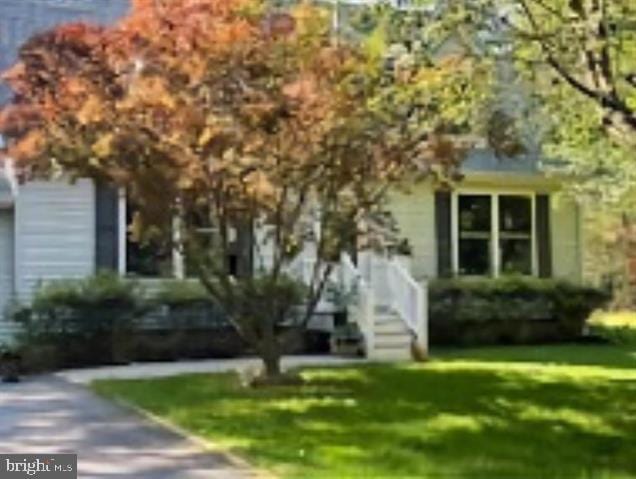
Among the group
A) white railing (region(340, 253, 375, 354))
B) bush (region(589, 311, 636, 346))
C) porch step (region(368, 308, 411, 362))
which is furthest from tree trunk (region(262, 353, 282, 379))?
bush (region(589, 311, 636, 346))

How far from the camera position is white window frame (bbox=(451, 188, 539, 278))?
73.2 ft

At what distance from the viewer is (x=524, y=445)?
32.3 ft

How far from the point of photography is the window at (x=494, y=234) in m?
22.6

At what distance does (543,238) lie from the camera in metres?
23.3

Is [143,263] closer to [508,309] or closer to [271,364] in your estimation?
[271,364]

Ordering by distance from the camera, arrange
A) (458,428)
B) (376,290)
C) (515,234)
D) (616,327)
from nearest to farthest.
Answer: (458,428) < (376,290) < (515,234) < (616,327)

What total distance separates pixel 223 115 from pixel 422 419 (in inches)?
168

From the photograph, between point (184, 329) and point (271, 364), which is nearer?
point (271, 364)

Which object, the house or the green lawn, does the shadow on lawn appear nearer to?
the green lawn

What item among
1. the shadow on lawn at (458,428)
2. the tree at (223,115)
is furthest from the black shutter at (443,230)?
the tree at (223,115)

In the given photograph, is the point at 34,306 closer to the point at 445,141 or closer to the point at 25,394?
the point at 25,394

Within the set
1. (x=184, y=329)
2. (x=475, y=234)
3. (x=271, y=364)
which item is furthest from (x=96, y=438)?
(x=475, y=234)

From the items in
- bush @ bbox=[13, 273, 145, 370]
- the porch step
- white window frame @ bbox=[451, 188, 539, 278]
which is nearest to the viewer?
bush @ bbox=[13, 273, 145, 370]

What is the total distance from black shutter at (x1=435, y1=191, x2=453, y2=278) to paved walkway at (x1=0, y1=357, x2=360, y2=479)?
31.6 feet
